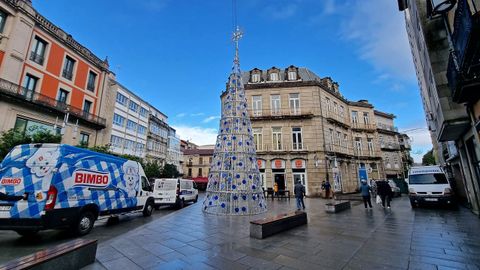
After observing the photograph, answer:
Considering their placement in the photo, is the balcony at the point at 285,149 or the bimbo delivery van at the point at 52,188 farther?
the balcony at the point at 285,149

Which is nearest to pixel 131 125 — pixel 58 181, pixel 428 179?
pixel 58 181

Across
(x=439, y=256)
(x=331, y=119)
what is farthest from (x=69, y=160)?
(x=331, y=119)

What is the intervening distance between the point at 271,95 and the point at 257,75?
3.27m

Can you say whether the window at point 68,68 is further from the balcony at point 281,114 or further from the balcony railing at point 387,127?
the balcony railing at point 387,127

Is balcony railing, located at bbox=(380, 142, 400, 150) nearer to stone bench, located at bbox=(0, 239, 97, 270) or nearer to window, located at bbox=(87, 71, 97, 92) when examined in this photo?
stone bench, located at bbox=(0, 239, 97, 270)

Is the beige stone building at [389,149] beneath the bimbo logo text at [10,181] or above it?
above

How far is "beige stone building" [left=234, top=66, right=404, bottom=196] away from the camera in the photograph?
2239cm

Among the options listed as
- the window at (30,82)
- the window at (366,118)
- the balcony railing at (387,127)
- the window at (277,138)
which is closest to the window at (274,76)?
the window at (277,138)

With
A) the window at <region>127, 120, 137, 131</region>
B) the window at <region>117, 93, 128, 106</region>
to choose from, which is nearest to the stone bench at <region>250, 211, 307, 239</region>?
the window at <region>117, 93, 128, 106</region>

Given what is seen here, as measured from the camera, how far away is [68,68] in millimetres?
22297

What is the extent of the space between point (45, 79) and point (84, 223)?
64.6 feet

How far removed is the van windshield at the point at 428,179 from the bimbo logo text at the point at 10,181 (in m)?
18.3

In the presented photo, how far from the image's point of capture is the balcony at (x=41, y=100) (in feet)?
52.9

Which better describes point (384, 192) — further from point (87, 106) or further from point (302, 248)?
point (87, 106)
